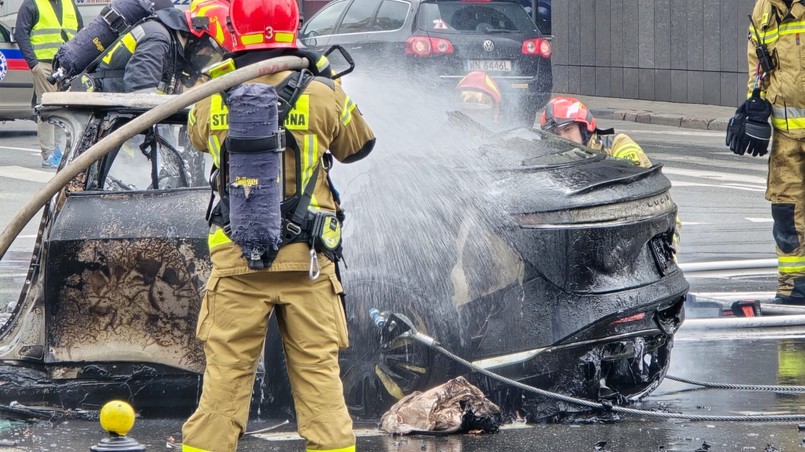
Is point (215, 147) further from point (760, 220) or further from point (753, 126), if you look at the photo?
point (760, 220)

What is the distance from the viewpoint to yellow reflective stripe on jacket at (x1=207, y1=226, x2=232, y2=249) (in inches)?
168

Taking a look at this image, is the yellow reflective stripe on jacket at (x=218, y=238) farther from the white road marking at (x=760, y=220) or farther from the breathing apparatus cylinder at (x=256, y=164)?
the white road marking at (x=760, y=220)

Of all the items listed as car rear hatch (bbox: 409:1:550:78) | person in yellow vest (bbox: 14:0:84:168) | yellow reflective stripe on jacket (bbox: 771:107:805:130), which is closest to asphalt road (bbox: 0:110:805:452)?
yellow reflective stripe on jacket (bbox: 771:107:805:130)

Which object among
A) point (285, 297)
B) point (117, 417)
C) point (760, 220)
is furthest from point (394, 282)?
point (760, 220)

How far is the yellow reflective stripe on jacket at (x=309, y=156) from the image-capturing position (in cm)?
422

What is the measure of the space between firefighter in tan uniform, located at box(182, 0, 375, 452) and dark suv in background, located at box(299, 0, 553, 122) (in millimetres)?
11400

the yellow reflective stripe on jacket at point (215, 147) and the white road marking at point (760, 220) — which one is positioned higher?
the yellow reflective stripe on jacket at point (215, 147)

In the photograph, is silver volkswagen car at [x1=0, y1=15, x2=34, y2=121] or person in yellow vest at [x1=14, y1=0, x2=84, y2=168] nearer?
person in yellow vest at [x1=14, y1=0, x2=84, y2=168]

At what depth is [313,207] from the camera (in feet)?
14.0

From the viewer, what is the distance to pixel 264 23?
14.0 feet

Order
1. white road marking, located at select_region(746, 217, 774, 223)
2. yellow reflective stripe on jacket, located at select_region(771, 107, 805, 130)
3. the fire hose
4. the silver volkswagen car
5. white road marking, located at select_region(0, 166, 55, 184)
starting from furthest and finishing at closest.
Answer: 1. the silver volkswagen car
2. white road marking, located at select_region(0, 166, 55, 184)
3. white road marking, located at select_region(746, 217, 774, 223)
4. yellow reflective stripe on jacket, located at select_region(771, 107, 805, 130)
5. the fire hose

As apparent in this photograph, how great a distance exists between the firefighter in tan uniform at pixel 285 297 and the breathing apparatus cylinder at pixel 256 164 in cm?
13

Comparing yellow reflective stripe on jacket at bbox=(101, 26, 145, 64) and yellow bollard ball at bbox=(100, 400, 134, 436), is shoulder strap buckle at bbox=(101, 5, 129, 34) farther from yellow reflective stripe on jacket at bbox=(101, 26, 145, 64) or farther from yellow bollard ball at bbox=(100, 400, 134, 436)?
yellow bollard ball at bbox=(100, 400, 134, 436)

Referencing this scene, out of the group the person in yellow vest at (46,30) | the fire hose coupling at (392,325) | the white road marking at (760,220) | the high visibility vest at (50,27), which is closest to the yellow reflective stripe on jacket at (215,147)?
the fire hose coupling at (392,325)
